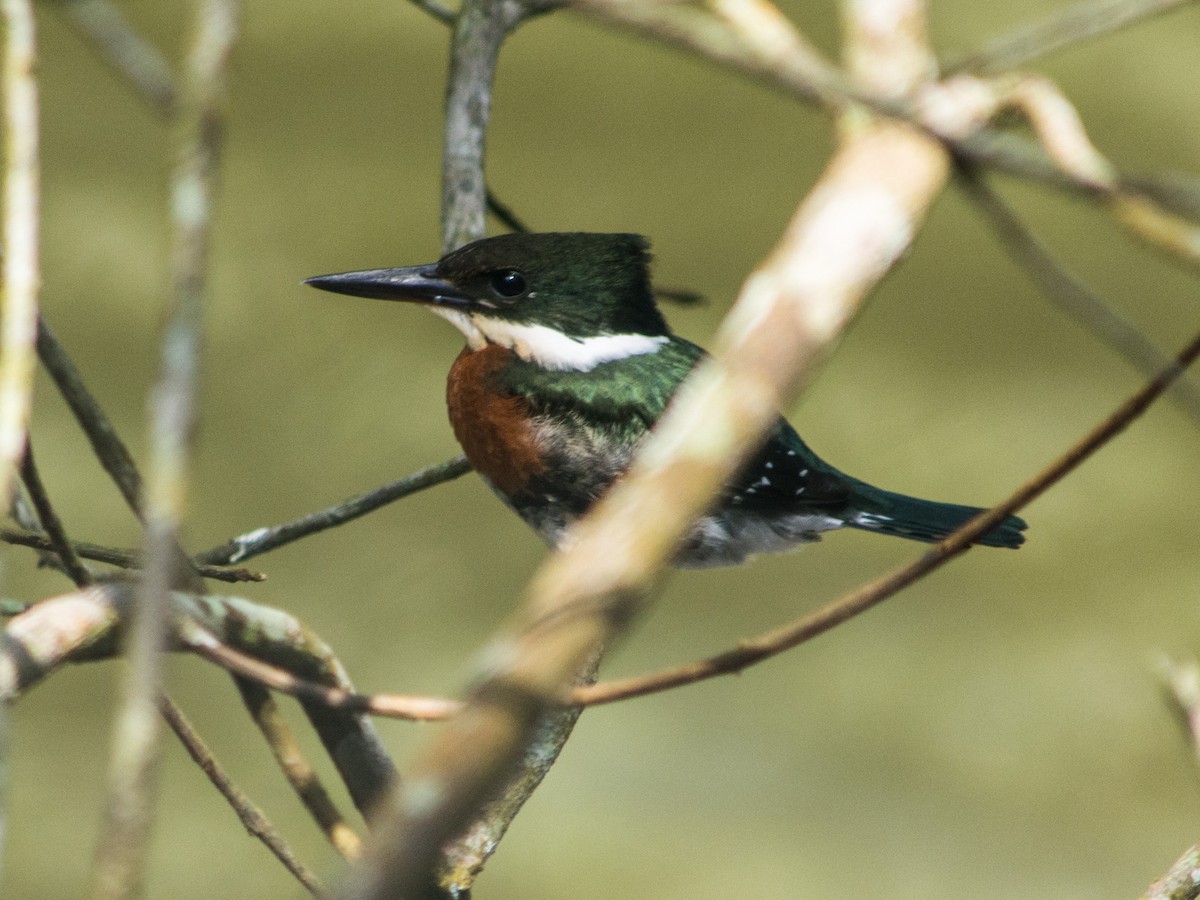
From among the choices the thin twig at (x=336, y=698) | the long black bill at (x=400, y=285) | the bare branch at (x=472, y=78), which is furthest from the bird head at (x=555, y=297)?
the thin twig at (x=336, y=698)

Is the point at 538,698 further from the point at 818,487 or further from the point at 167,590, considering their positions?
the point at 818,487

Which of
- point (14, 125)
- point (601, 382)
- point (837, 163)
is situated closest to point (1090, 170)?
point (837, 163)

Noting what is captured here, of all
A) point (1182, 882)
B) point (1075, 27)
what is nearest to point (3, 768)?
point (1075, 27)

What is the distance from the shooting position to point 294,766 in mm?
667

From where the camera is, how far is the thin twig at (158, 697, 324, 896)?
60 centimetres

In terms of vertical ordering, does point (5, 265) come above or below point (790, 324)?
below

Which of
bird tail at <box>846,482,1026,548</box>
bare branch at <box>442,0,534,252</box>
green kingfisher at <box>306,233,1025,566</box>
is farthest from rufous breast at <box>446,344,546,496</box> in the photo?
bird tail at <box>846,482,1026,548</box>

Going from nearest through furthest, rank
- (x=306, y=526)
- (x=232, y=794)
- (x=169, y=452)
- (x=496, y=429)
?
(x=169, y=452)
(x=232, y=794)
(x=306, y=526)
(x=496, y=429)

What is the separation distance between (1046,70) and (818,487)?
1.00 m

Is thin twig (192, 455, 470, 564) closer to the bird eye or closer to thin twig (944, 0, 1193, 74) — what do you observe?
the bird eye

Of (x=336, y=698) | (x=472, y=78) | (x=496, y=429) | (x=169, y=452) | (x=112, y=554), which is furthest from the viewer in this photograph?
(x=496, y=429)

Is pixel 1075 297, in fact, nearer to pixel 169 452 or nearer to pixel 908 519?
pixel 169 452

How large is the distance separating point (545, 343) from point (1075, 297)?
33.4 inches

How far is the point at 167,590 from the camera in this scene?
0.36m
